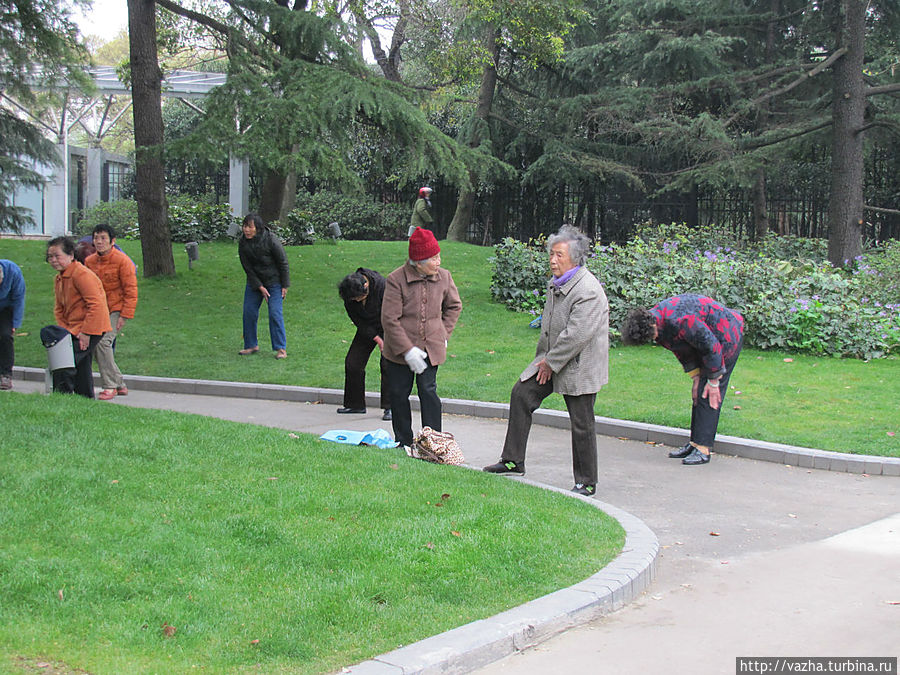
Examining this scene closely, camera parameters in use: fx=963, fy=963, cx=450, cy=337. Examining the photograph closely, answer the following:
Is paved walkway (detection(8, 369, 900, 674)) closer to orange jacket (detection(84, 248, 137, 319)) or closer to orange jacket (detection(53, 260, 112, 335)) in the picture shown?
orange jacket (detection(53, 260, 112, 335))

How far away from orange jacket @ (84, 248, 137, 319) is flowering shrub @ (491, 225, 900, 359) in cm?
665

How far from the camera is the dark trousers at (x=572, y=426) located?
22.3 feet

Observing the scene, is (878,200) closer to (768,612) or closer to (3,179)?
(3,179)

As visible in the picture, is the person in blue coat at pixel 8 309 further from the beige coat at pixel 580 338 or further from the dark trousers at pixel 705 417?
the dark trousers at pixel 705 417

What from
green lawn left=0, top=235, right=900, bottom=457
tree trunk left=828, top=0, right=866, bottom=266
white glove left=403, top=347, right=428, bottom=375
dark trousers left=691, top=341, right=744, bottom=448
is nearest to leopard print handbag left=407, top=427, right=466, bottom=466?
white glove left=403, top=347, right=428, bottom=375

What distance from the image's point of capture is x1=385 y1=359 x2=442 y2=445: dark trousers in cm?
754

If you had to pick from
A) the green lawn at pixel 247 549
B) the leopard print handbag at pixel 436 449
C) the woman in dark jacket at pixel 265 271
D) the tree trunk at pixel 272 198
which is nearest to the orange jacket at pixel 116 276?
the woman in dark jacket at pixel 265 271

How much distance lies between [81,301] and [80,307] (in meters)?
0.06

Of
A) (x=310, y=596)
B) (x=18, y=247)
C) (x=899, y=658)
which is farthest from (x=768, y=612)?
(x=18, y=247)

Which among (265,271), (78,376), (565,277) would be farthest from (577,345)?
(265,271)

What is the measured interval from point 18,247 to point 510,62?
46.3 feet

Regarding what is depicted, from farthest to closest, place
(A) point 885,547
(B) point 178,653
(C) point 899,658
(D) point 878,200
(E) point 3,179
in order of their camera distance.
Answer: (D) point 878,200 < (E) point 3,179 < (A) point 885,547 < (C) point 899,658 < (B) point 178,653

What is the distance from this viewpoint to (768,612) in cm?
466

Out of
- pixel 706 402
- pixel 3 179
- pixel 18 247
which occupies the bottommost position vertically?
pixel 706 402
